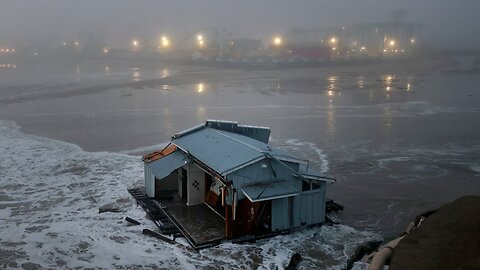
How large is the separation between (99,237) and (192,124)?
18.8m

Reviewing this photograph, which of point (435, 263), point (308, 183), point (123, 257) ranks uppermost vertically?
point (435, 263)

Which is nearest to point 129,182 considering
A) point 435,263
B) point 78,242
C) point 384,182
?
point 78,242

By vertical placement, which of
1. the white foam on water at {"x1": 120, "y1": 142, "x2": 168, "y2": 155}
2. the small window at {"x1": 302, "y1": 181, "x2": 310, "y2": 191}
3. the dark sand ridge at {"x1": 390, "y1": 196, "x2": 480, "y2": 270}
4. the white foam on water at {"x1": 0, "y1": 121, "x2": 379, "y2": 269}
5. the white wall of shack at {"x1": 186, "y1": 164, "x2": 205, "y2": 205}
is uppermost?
the dark sand ridge at {"x1": 390, "y1": 196, "x2": 480, "y2": 270}

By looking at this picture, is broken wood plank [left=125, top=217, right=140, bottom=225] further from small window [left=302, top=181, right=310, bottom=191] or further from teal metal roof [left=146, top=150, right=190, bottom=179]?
small window [left=302, top=181, right=310, bottom=191]

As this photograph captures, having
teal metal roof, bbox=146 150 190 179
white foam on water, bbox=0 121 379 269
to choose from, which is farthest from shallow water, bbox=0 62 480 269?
teal metal roof, bbox=146 150 190 179

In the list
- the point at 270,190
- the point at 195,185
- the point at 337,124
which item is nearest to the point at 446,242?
the point at 270,190

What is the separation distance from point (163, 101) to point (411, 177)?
29.9 metres

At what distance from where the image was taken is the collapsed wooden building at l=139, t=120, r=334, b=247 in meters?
12.8

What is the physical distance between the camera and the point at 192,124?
32.0 metres

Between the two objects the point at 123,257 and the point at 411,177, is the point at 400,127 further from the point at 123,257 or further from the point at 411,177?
the point at 123,257

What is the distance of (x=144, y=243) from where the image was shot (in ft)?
42.9

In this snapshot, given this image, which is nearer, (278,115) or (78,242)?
(78,242)

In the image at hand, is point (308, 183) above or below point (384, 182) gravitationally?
above

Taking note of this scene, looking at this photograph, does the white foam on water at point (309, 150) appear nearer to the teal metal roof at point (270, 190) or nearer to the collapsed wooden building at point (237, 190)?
the collapsed wooden building at point (237, 190)
